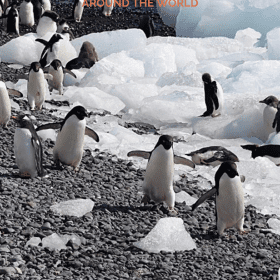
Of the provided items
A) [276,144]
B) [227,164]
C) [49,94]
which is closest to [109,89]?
[49,94]

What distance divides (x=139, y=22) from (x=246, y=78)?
627 centimetres

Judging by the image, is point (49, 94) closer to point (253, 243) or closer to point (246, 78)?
point (246, 78)

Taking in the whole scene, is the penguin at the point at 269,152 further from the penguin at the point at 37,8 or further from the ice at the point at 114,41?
the penguin at the point at 37,8

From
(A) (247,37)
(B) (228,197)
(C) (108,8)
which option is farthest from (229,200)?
(C) (108,8)

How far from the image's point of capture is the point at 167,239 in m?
3.74

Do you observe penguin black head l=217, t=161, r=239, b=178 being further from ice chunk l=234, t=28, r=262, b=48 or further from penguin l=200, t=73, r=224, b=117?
ice chunk l=234, t=28, r=262, b=48

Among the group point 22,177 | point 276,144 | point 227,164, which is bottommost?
point 276,144

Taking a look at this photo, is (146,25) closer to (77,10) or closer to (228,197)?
(77,10)

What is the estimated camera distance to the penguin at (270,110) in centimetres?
756

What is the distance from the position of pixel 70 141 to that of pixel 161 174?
1.06 meters

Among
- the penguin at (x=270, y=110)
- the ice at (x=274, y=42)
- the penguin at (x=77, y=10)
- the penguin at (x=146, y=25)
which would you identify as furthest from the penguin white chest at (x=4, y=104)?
the penguin at (x=146, y=25)

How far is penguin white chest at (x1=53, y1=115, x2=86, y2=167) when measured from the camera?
5.02 metres

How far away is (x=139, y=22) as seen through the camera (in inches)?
591

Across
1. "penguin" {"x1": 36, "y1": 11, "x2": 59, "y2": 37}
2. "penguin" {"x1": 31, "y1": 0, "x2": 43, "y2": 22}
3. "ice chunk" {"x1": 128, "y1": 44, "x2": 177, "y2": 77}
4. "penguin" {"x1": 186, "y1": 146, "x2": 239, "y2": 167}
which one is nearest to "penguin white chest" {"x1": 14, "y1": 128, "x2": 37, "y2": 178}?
"penguin" {"x1": 186, "y1": 146, "x2": 239, "y2": 167}
